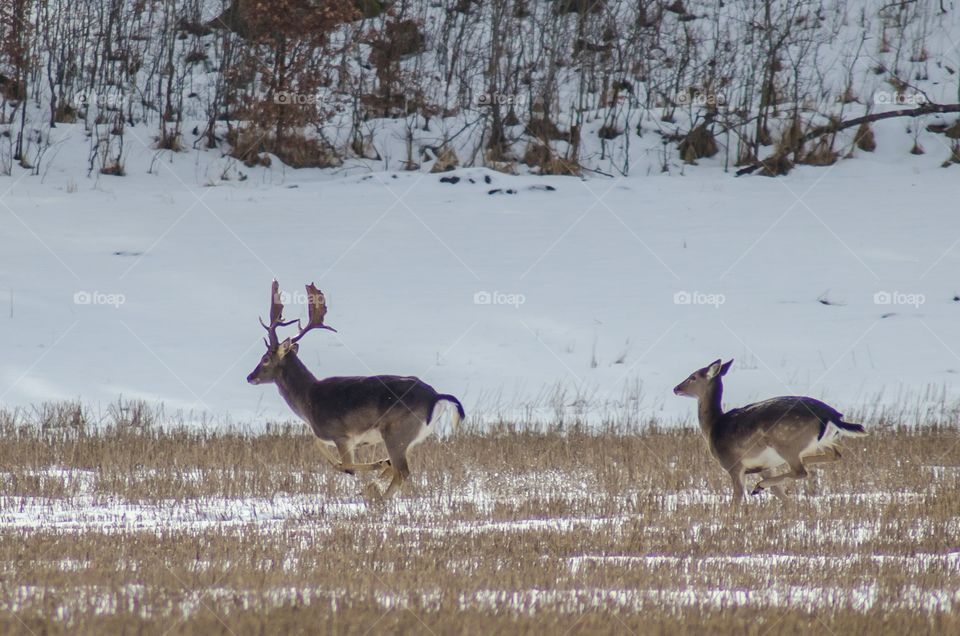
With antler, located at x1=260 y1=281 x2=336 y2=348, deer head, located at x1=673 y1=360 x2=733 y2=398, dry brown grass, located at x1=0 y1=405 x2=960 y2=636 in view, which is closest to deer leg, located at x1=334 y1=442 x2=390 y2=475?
dry brown grass, located at x1=0 y1=405 x2=960 y2=636

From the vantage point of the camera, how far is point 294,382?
10.6 metres

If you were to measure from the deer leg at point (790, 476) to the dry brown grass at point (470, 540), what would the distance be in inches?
4.7

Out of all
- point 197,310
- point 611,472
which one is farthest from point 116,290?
point 611,472

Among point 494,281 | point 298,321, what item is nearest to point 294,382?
point 298,321

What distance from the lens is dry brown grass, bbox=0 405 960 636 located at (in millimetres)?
5617

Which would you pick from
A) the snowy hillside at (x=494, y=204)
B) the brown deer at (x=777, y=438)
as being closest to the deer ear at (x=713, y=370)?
the brown deer at (x=777, y=438)

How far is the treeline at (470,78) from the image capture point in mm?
24656

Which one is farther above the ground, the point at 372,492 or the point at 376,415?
the point at 376,415

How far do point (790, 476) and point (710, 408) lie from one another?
81 cm

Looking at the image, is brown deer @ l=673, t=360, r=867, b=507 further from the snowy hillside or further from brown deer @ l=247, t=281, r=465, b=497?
the snowy hillside

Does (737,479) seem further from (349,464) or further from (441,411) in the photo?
(349,464)

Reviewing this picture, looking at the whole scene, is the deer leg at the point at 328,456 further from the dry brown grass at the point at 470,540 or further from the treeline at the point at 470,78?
the treeline at the point at 470,78

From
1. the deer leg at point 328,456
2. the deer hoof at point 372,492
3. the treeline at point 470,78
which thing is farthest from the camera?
the treeline at point 470,78

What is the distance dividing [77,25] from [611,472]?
2048cm
